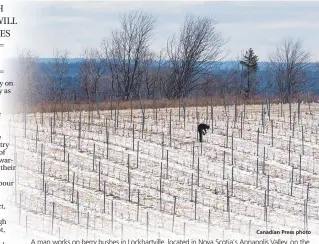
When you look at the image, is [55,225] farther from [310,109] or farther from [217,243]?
[310,109]

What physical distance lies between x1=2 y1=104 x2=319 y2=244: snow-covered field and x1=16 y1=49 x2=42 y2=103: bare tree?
10692mm

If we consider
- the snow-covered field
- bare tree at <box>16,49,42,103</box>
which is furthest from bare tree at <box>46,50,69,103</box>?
the snow-covered field

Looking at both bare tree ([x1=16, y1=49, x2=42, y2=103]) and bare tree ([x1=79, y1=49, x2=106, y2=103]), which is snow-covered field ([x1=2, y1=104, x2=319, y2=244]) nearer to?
bare tree ([x1=16, y1=49, x2=42, y2=103])

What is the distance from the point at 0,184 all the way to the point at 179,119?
36.5ft

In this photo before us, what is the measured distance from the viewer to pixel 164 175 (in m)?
22.1

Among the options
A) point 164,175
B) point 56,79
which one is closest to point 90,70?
point 56,79

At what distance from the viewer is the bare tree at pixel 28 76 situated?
133ft

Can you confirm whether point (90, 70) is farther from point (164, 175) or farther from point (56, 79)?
point (164, 175)

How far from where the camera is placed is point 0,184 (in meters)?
18.1

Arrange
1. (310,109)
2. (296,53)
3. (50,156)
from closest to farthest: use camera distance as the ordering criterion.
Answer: (50,156) → (310,109) → (296,53)

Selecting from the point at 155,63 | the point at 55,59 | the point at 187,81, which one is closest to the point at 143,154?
the point at 187,81

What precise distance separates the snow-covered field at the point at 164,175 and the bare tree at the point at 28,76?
10692mm

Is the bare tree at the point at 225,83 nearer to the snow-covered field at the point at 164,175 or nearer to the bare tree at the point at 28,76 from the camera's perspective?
the bare tree at the point at 28,76

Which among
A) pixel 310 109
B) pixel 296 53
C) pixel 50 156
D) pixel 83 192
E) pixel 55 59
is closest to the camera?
pixel 83 192
